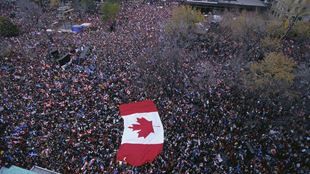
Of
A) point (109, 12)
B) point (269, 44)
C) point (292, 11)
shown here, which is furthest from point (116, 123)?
point (292, 11)

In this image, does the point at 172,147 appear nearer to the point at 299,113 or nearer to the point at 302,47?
the point at 299,113

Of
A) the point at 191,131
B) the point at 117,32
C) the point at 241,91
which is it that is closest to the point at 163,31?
the point at 117,32

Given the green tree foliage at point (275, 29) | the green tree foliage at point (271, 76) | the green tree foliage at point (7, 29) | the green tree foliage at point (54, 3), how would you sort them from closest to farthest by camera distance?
the green tree foliage at point (271, 76) < the green tree foliage at point (275, 29) < the green tree foliage at point (7, 29) < the green tree foliage at point (54, 3)

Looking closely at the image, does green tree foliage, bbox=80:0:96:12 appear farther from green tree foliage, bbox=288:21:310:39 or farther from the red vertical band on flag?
green tree foliage, bbox=288:21:310:39

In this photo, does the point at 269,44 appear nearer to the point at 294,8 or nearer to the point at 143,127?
the point at 294,8

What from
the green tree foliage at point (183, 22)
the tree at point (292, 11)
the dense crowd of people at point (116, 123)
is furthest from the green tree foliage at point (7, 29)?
the tree at point (292, 11)

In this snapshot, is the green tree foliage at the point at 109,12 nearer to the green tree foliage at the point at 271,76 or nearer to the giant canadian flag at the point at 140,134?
the giant canadian flag at the point at 140,134
